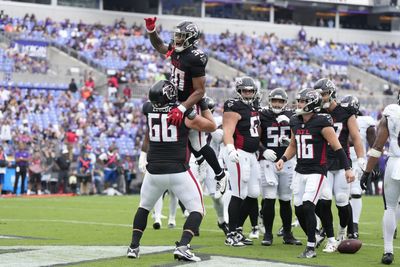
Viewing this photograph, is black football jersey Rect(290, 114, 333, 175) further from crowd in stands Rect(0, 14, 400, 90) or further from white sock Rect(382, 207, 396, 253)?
crowd in stands Rect(0, 14, 400, 90)

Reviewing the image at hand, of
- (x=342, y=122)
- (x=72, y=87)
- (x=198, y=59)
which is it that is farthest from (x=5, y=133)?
(x=198, y=59)

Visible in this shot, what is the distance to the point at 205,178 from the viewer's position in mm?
13859

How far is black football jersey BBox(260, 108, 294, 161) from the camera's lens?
37.9 feet

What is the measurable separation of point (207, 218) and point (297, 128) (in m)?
5.57

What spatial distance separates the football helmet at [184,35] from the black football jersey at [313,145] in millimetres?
1642

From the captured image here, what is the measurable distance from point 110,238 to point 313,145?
3.06m

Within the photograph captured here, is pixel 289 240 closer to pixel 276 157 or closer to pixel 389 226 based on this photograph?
pixel 276 157

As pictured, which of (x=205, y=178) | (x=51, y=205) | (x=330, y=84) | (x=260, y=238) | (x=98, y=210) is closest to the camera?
(x=330, y=84)

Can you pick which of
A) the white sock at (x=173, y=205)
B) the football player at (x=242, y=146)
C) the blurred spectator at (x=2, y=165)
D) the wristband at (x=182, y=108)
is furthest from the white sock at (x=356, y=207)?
the blurred spectator at (x=2, y=165)

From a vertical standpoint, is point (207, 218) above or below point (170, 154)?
below

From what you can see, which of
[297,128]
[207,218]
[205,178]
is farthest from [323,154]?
[207,218]

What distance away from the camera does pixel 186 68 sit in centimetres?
980

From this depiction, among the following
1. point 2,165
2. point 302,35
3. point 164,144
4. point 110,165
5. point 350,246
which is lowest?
point 110,165

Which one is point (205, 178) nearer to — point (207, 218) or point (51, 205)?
point (207, 218)
